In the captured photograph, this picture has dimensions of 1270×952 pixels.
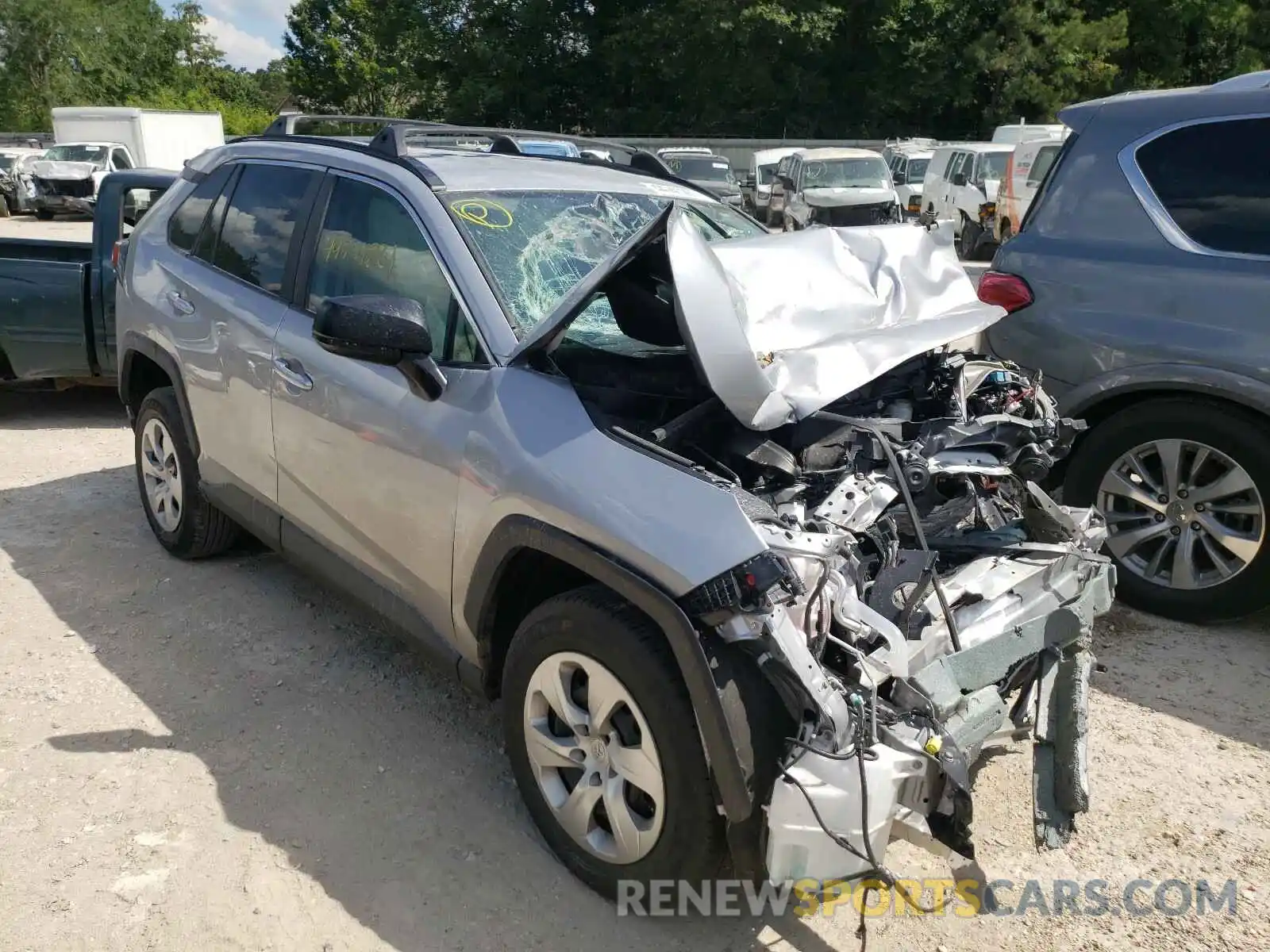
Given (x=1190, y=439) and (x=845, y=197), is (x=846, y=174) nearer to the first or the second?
(x=845, y=197)

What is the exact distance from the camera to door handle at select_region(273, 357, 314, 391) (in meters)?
3.46

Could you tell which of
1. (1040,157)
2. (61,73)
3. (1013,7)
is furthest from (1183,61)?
(61,73)

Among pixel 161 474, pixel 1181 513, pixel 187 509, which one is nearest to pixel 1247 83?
pixel 1181 513

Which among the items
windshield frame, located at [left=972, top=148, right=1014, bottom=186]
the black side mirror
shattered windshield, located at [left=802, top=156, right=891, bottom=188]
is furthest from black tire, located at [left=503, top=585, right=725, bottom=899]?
windshield frame, located at [left=972, top=148, right=1014, bottom=186]

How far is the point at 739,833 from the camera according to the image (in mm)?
2285

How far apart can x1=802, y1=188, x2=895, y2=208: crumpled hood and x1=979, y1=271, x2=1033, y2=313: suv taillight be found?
14.8 metres

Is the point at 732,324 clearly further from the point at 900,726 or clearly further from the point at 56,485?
the point at 56,485

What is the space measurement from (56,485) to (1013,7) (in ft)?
125

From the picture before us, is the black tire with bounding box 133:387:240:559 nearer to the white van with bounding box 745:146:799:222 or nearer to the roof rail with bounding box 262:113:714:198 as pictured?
the roof rail with bounding box 262:113:714:198

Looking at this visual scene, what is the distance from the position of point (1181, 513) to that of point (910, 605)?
2.23 m

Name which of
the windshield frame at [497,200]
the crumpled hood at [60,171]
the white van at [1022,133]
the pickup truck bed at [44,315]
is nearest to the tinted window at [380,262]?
the windshield frame at [497,200]

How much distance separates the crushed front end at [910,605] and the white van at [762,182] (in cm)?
1840

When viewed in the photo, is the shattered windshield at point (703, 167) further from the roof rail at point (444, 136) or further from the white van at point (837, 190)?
the roof rail at point (444, 136)

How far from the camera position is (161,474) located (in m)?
4.78
